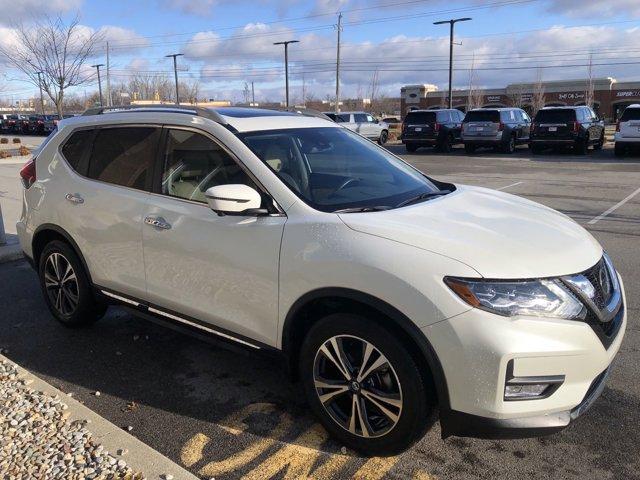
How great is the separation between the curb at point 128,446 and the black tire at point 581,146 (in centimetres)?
2236

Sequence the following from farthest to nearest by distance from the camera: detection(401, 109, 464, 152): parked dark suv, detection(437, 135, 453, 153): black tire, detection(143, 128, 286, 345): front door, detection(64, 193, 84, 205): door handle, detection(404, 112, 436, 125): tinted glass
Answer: detection(437, 135, 453, 153): black tire < detection(404, 112, 436, 125): tinted glass < detection(401, 109, 464, 152): parked dark suv < detection(64, 193, 84, 205): door handle < detection(143, 128, 286, 345): front door

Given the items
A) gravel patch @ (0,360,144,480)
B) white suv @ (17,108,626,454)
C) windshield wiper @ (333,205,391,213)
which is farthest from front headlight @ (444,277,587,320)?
gravel patch @ (0,360,144,480)

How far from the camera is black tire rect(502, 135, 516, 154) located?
24094mm

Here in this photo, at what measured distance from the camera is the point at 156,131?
3.88m

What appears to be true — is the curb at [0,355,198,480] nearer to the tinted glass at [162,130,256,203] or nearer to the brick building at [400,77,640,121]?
the tinted glass at [162,130,256,203]

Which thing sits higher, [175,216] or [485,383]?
[175,216]

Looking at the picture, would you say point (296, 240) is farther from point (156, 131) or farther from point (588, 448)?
point (588, 448)

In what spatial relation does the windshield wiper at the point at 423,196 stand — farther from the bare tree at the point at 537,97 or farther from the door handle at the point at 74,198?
the bare tree at the point at 537,97

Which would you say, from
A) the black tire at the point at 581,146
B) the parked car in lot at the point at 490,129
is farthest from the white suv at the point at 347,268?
the parked car in lot at the point at 490,129

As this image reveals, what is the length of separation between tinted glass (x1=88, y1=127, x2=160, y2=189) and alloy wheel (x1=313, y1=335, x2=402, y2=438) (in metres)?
1.79

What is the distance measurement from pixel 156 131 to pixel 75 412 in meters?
1.84

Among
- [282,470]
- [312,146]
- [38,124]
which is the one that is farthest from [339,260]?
[38,124]

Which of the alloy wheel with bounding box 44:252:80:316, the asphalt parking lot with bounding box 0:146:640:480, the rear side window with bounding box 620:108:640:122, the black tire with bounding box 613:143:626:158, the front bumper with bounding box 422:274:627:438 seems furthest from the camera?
the black tire with bounding box 613:143:626:158

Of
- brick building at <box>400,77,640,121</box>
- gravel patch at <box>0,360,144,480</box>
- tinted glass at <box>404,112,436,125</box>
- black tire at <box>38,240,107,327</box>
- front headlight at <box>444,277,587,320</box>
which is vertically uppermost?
brick building at <box>400,77,640,121</box>
